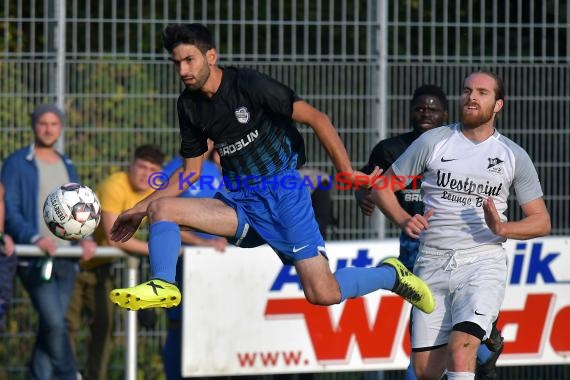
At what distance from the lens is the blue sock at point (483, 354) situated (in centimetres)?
908

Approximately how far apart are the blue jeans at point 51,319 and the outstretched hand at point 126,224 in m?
2.52

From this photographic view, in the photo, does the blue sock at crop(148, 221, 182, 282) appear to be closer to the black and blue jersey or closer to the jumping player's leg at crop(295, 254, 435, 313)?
the black and blue jersey

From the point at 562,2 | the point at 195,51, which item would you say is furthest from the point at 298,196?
→ the point at 562,2

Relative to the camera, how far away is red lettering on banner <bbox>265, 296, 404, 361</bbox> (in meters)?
10.5

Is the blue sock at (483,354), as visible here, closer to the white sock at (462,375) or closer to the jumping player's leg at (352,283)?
the jumping player's leg at (352,283)

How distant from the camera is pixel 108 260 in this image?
1098 centimetres

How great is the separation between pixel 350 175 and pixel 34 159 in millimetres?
3611

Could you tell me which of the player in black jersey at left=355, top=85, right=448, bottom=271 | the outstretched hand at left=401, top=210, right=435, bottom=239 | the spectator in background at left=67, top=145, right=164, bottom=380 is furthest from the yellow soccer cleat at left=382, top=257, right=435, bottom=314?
the spectator in background at left=67, top=145, right=164, bottom=380

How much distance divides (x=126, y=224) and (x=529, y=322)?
3974 millimetres

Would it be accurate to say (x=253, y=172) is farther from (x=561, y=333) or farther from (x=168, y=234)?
(x=561, y=333)

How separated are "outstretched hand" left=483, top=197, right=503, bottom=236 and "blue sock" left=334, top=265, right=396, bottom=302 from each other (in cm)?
80

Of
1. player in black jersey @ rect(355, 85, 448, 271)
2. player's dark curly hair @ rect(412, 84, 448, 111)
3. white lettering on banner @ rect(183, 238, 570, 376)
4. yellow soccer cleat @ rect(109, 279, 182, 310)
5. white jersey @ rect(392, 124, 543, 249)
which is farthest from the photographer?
white lettering on banner @ rect(183, 238, 570, 376)

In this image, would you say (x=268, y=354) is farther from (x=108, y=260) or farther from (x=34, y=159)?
(x=34, y=159)

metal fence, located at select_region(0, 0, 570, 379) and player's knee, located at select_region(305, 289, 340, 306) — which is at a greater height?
metal fence, located at select_region(0, 0, 570, 379)
